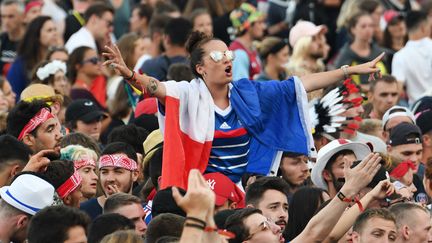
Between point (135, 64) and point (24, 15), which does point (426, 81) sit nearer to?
point (135, 64)

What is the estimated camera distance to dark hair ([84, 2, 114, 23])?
18.3 m

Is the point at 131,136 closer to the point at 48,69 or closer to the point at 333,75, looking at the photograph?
the point at 333,75

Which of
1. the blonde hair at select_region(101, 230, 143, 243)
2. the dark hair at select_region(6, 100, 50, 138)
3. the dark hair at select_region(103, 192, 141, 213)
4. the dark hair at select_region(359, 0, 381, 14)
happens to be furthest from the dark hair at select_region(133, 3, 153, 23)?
the blonde hair at select_region(101, 230, 143, 243)

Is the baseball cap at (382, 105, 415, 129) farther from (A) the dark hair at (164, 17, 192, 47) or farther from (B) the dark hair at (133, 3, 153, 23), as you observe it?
(B) the dark hair at (133, 3, 153, 23)

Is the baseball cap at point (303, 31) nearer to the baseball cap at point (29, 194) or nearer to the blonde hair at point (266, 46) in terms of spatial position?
the blonde hair at point (266, 46)

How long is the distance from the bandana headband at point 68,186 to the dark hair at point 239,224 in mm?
1573

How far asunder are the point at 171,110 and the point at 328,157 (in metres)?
1.43

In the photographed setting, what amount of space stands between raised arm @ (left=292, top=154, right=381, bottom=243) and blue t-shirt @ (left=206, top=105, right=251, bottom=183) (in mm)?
1848

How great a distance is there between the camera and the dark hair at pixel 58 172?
1044 centimetres

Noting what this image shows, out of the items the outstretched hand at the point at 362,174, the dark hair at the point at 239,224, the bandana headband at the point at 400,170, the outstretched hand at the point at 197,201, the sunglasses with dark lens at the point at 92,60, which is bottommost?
the sunglasses with dark lens at the point at 92,60

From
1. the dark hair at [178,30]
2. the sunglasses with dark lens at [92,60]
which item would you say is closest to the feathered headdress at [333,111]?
the dark hair at [178,30]

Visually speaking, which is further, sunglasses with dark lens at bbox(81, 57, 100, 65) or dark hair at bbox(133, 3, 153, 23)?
dark hair at bbox(133, 3, 153, 23)

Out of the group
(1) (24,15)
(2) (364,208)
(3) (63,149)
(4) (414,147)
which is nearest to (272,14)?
(1) (24,15)

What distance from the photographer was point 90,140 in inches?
488
